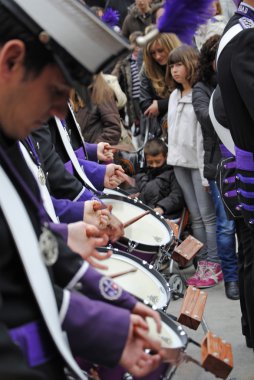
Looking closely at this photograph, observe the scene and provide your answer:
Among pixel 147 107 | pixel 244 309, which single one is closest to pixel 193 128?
pixel 147 107

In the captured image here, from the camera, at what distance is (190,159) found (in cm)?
532

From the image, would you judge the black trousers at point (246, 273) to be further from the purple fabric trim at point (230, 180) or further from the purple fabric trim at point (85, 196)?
the purple fabric trim at point (85, 196)

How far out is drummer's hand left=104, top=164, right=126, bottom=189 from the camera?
151 inches

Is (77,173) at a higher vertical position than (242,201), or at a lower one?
higher

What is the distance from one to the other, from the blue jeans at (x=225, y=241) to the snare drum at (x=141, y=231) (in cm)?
147

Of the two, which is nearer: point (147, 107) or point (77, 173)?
point (77, 173)

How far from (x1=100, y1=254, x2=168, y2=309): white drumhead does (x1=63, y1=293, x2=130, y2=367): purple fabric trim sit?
97 centimetres

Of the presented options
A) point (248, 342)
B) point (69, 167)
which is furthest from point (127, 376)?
point (248, 342)

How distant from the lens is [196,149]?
5.26 meters

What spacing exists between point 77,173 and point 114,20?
0.75 meters

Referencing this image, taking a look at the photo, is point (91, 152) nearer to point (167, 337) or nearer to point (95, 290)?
point (167, 337)

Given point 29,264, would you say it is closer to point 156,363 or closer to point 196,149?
point 156,363

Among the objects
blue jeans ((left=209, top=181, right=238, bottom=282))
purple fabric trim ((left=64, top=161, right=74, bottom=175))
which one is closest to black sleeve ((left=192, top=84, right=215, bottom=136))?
blue jeans ((left=209, top=181, right=238, bottom=282))

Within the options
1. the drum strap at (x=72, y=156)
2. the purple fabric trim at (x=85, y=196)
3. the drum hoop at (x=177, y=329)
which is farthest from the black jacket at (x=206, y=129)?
the drum hoop at (x=177, y=329)
